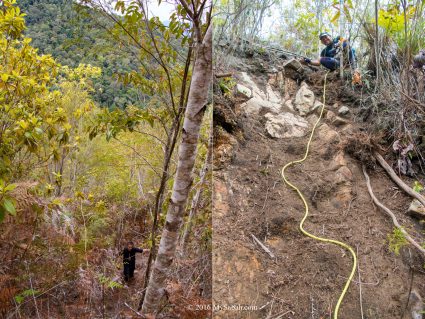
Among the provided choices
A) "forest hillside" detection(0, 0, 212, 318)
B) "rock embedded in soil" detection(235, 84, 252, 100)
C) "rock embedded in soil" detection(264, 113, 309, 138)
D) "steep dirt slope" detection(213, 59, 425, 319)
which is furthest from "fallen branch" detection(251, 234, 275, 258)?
"rock embedded in soil" detection(235, 84, 252, 100)

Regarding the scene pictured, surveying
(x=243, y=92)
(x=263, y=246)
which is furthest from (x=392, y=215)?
(x=243, y=92)

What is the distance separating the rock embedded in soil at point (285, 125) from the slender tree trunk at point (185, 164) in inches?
50.5

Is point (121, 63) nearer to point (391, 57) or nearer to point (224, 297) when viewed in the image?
point (224, 297)

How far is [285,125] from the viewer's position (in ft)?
9.89

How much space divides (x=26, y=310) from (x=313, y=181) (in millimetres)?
2292

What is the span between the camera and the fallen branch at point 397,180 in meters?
2.43

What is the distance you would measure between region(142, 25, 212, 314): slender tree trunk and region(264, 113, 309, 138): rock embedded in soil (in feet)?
4.21

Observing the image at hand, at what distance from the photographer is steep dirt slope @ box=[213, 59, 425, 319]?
1.86m

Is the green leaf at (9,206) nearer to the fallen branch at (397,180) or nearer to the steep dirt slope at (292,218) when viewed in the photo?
→ the steep dirt slope at (292,218)

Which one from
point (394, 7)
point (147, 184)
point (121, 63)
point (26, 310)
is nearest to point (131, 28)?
point (121, 63)

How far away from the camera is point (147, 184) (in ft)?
23.5

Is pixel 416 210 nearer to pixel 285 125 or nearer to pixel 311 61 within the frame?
pixel 285 125

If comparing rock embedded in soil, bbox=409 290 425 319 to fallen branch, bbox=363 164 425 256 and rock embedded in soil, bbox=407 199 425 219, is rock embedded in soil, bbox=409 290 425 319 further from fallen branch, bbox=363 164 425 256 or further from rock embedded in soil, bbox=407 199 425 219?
rock embedded in soil, bbox=407 199 425 219

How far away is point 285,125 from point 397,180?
3.10 ft
